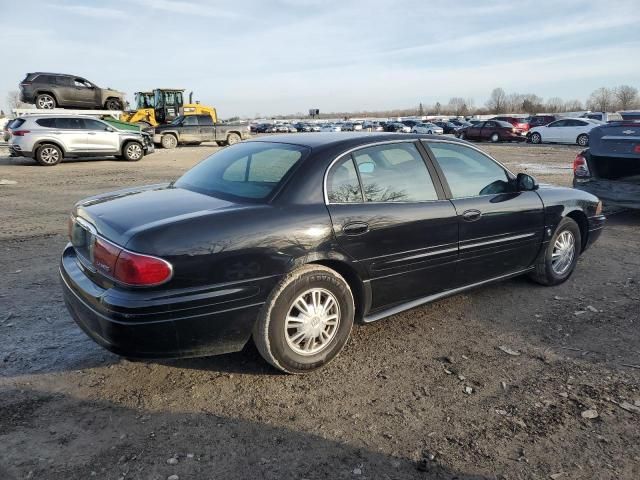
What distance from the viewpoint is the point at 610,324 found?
4.14 meters

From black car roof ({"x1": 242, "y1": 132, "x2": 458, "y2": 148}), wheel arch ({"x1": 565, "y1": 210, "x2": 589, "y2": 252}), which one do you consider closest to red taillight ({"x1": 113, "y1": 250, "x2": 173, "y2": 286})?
black car roof ({"x1": 242, "y1": 132, "x2": 458, "y2": 148})

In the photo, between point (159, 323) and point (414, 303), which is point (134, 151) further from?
point (159, 323)

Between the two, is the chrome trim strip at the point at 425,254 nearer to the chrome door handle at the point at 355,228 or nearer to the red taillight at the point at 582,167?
the chrome door handle at the point at 355,228

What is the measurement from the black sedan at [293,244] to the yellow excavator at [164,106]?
26989mm

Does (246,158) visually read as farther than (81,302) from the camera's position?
Yes

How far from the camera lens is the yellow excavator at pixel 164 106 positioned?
29.6m

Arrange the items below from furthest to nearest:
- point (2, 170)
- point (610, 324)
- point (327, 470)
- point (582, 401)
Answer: point (2, 170), point (610, 324), point (582, 401), point (327, 470)

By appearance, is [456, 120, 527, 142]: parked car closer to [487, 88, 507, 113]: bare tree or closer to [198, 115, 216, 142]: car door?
[198, 115, 216, 142]: car door

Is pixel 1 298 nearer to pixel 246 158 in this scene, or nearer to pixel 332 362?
pixel 246 158

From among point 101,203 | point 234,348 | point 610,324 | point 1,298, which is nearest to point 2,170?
point 1,298

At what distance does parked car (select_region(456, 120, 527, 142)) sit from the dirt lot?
30.2 m

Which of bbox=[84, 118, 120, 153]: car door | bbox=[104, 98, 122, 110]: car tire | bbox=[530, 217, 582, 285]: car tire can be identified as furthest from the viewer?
bbox=[104, 98, 122, 110]: car tire

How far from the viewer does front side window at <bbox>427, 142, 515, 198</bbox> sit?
4.10 metres

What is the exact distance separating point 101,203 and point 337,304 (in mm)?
1783
